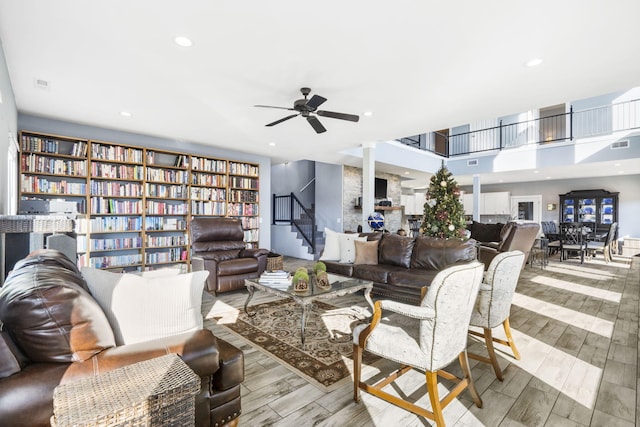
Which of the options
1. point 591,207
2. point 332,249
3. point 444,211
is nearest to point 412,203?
point 591,207

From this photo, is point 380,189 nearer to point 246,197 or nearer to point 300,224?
point 300,224

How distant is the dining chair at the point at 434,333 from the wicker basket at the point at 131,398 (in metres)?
1.15

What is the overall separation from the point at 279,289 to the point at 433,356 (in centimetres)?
176

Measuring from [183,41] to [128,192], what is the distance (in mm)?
3735

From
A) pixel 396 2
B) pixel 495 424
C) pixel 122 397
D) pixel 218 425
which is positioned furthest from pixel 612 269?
pixel 122 397

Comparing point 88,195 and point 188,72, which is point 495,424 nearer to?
point 188,72

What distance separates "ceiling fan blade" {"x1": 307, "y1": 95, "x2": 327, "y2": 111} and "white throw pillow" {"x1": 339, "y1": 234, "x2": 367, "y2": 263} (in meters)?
2.08

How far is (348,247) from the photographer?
16.0ft

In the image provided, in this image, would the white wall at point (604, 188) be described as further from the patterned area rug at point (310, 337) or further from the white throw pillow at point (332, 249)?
the patterned area rug at point (310, 337)

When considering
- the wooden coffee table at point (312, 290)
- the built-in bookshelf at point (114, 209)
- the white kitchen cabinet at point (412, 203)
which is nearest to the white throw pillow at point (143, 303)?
the wooden coffee table at point (312, 290)

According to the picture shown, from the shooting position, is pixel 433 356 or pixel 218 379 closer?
pixel 218 379

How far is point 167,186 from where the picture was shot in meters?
6.11

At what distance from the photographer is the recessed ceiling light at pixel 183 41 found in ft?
8.89

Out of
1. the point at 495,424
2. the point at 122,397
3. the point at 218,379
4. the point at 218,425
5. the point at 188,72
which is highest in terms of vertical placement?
the point at 188,72
